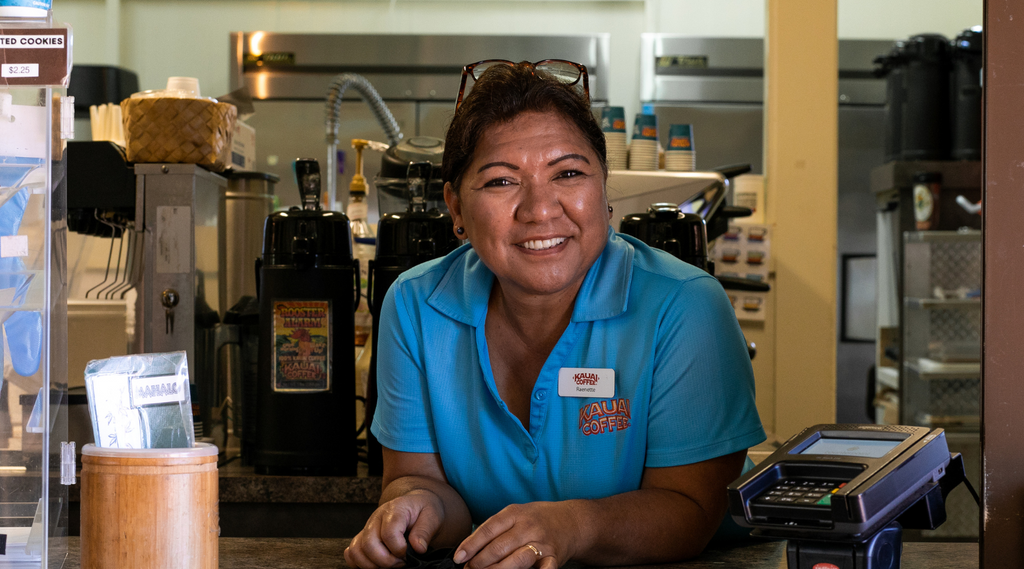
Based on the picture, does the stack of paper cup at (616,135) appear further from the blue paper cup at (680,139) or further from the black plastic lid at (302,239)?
the black plastic lid at (302,239)

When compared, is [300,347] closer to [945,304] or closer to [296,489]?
[296,489]

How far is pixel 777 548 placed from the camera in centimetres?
110

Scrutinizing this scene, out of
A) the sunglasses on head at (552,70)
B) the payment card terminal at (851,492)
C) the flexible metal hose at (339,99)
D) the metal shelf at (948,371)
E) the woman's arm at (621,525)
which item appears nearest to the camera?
the payment card terminal at (851,492)

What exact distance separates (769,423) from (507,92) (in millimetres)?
2485

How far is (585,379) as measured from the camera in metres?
1.20

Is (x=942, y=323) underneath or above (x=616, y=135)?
underneath

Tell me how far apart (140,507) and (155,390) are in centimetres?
10

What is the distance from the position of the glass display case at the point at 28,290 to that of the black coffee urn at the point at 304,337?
2.95ft

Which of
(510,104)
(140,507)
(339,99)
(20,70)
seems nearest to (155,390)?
(140,507)

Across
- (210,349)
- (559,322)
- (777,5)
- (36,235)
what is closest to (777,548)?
(559,322)

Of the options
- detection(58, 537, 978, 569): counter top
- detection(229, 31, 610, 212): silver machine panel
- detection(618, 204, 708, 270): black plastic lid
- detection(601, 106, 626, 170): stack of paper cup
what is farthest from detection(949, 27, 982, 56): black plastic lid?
detection(58, 537, 978, 569): counter top

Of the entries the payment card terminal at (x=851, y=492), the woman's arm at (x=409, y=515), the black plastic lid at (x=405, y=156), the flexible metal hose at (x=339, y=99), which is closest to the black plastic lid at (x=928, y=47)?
the flexible metal hose at (x=339, y=99)

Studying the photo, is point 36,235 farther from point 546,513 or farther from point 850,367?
point 850,367

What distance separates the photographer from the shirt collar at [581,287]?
1.24 m
